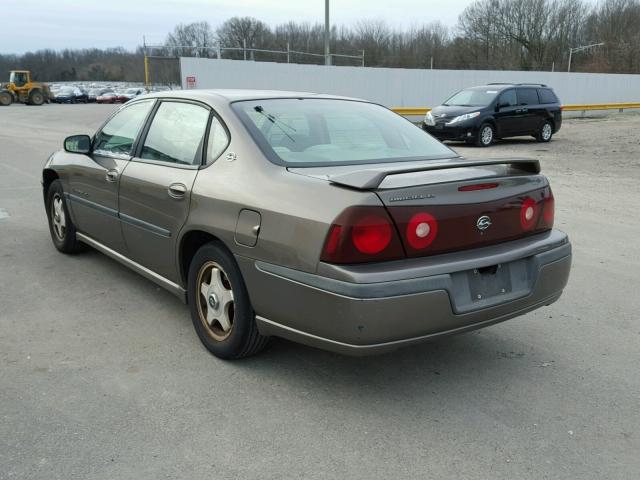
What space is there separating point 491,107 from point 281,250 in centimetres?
1484

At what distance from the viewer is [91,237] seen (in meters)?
4.93

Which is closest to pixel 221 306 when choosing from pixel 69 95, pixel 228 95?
pixel 228 95

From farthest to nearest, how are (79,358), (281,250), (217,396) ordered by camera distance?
1. (79,358)
2. (217,396)
3. (281,250)

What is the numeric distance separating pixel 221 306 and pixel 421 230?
4.11 feet

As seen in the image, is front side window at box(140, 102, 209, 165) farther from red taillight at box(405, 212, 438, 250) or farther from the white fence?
the white fence

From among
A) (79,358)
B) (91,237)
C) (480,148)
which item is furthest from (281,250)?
(480,148)

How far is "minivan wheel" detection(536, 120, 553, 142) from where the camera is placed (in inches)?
709

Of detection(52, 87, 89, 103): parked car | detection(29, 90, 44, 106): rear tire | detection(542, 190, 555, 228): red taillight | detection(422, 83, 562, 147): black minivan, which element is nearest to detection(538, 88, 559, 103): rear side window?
detection(422, 83, 562, 147): black minivan

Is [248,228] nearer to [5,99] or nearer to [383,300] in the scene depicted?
[383,300]

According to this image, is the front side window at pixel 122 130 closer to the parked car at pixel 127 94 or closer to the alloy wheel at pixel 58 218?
the alloy wheel at pixel 58 218

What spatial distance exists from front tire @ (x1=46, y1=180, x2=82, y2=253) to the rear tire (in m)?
43.3

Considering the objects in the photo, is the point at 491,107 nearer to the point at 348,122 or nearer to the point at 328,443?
the point at 348,122

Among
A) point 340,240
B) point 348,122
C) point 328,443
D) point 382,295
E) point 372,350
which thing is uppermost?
point 348,122

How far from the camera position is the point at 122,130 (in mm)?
4621
